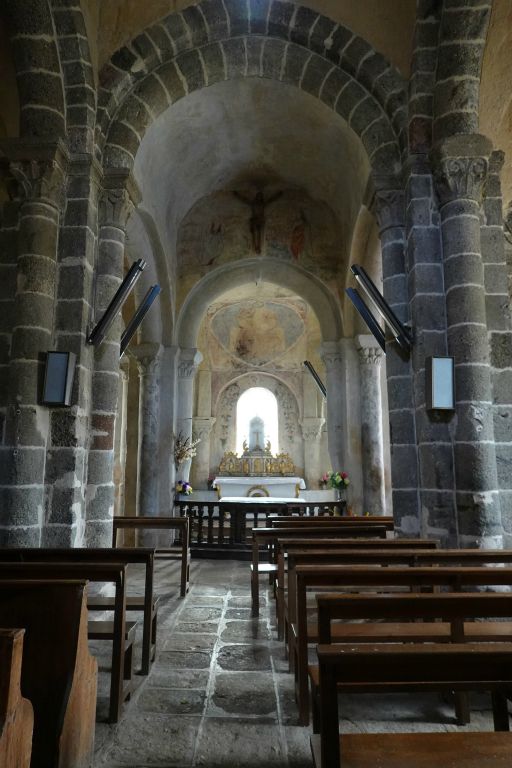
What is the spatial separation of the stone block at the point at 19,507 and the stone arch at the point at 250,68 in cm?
383

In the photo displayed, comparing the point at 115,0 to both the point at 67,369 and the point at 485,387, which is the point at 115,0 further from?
the point at 485,387

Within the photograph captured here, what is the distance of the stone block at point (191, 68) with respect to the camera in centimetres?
659

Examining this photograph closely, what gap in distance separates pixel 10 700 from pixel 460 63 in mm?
6486

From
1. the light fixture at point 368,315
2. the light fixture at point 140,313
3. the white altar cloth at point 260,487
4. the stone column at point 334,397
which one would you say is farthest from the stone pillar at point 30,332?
the white altar cloth at point 260,487

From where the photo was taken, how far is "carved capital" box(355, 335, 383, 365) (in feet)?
32.9

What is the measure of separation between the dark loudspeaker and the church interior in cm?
2

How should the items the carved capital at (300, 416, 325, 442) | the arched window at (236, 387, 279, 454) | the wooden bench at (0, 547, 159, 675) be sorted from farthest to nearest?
the arched window at (236, 387, 279, 454)
the carved capital at (300, 416, 325, 442)
the wooden bench at (0, 547, 159, 675)

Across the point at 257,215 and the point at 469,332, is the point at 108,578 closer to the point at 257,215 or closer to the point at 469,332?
the point at 469,332

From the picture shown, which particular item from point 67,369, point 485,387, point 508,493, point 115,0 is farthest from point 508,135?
point 67,369

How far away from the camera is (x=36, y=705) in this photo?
2139 millimetres

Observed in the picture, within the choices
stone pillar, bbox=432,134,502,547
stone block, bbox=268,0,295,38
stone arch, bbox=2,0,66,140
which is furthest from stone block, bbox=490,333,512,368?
stone arch, bbox=2,0,66,140

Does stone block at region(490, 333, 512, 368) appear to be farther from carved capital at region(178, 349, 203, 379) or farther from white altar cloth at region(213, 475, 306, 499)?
white altar cloth at region(213, 475, 306, 499)

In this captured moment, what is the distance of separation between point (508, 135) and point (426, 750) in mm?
7191

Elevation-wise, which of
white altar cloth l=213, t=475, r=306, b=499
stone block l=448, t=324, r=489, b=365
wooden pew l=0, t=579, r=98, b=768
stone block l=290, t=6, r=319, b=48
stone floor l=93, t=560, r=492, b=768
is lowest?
stone floor l=93, t=560, r=492, b=768
